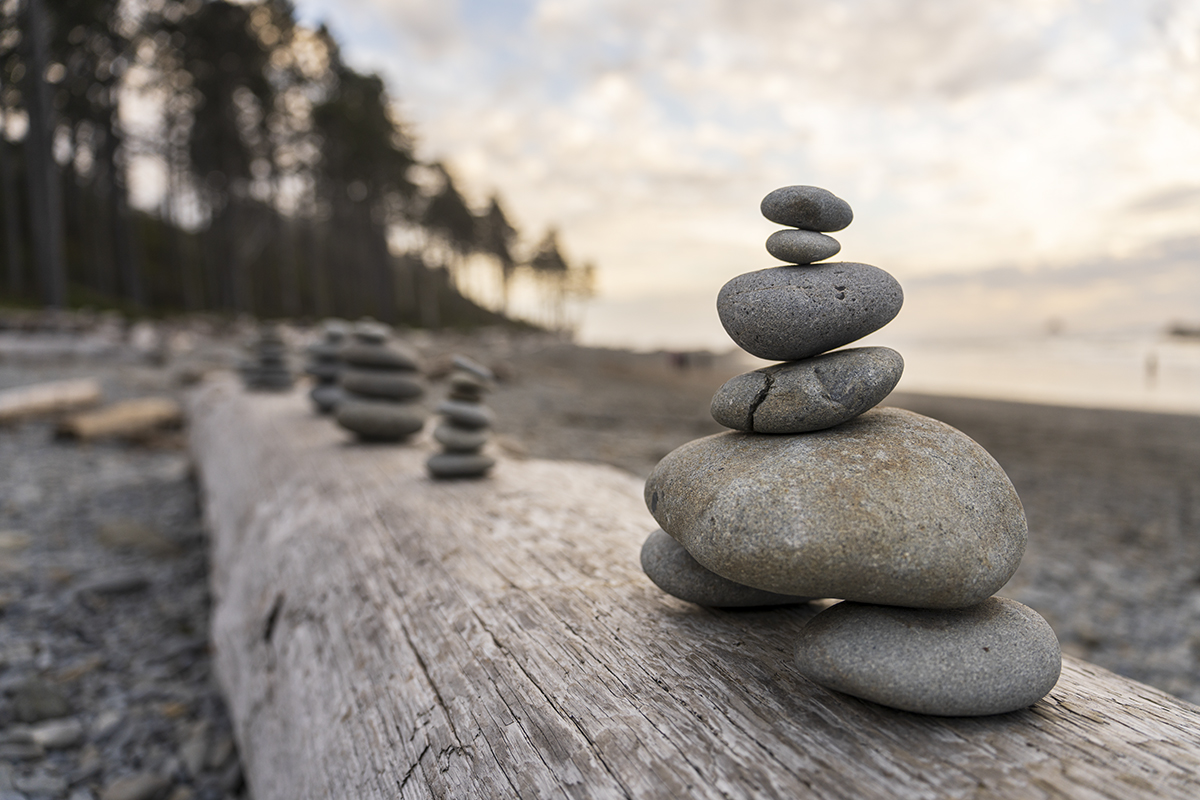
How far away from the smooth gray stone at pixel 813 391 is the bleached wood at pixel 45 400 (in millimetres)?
10042

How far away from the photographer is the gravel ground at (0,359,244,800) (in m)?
2.89

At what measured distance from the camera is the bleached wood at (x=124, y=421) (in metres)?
7.77

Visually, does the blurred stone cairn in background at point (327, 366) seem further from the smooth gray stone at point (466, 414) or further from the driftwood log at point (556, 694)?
the driftwood log at point (556, 694)

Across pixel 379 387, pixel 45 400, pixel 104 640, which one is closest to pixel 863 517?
pixel 379 387

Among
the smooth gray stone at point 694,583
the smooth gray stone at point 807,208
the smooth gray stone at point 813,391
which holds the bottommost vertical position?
the smooth gray stone at point 694,583

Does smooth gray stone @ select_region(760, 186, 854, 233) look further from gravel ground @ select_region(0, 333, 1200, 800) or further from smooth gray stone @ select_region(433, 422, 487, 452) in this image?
gravel ground @ select_region(0, 333, 1200, 800)

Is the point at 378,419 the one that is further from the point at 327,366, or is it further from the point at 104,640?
the point at 104,640

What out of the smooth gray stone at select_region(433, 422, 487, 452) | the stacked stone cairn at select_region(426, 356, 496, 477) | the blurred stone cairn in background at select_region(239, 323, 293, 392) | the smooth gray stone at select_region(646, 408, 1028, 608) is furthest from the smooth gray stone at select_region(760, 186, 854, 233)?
the blurred stone cairn in background at select_region(239, 323, 293, 392)

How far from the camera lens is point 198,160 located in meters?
28.1

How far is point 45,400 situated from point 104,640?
22.3 ft

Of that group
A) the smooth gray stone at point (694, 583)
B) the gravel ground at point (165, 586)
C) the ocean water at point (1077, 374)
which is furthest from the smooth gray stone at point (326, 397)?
the ocean water at point (1077, 374)

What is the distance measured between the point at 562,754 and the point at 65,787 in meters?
2.60

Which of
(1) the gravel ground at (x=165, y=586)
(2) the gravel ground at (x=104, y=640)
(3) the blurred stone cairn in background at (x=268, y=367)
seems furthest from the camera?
(3) the blurred stone cairn in background at (x=268, y=367)

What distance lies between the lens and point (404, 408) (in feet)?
17.0
